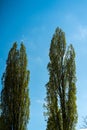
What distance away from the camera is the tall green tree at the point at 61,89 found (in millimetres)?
21156

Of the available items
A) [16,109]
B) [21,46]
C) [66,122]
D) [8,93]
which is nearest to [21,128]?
[16,109]

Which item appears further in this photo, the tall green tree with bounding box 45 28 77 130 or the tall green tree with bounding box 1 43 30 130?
the tall green tree with bounding box 1 43 30 130

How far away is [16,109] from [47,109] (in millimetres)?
3691

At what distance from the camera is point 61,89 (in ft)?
72.4

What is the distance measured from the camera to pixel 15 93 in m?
25.2

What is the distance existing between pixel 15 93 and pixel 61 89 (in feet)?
15.9

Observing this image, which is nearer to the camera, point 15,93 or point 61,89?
point 61,89

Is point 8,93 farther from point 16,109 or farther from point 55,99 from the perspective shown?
point 55,99

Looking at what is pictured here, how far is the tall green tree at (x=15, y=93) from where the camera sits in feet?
80.2

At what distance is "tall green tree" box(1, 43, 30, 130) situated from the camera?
24453mm

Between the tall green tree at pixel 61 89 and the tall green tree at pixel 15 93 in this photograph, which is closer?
the tall green tree at pixel 61 89

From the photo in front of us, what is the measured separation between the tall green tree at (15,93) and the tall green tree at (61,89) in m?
3.62

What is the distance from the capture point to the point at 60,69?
897 inches

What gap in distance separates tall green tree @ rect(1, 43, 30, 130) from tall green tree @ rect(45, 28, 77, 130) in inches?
143
